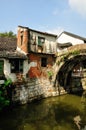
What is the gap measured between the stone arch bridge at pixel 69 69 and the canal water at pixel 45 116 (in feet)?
12.3

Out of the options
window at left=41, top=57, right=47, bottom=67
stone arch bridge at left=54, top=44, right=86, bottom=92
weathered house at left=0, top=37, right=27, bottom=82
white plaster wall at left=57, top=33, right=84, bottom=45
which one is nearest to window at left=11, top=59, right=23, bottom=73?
weathered house at left=0, top=37, right=27, bottom=82

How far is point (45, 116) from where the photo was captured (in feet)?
47.1

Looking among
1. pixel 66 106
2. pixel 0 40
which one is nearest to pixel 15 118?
pixel 66 106

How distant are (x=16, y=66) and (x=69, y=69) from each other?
804 centimetres

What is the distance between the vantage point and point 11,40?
Result: 22625mm

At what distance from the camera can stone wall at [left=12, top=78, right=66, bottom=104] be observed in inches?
662

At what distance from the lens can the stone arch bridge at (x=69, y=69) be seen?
1831cm

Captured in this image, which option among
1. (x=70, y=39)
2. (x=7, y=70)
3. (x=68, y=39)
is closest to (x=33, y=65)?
(x=7, y=70)

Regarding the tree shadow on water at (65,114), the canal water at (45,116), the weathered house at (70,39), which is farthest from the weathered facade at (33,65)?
the weathered house at (70,39)

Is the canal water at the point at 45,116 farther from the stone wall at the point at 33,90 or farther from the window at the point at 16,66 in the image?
the window at the point at 16,66

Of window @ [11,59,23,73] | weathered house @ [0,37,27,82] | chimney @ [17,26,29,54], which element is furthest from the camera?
chimney @ [17,26,29,54]

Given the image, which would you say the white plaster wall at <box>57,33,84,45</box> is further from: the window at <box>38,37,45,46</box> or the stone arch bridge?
the window at <box>38,37,45,46</box>

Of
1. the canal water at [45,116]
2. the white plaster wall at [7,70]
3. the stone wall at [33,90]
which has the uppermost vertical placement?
the white plaster wall at [7,70]

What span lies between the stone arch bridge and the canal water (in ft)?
12.3
